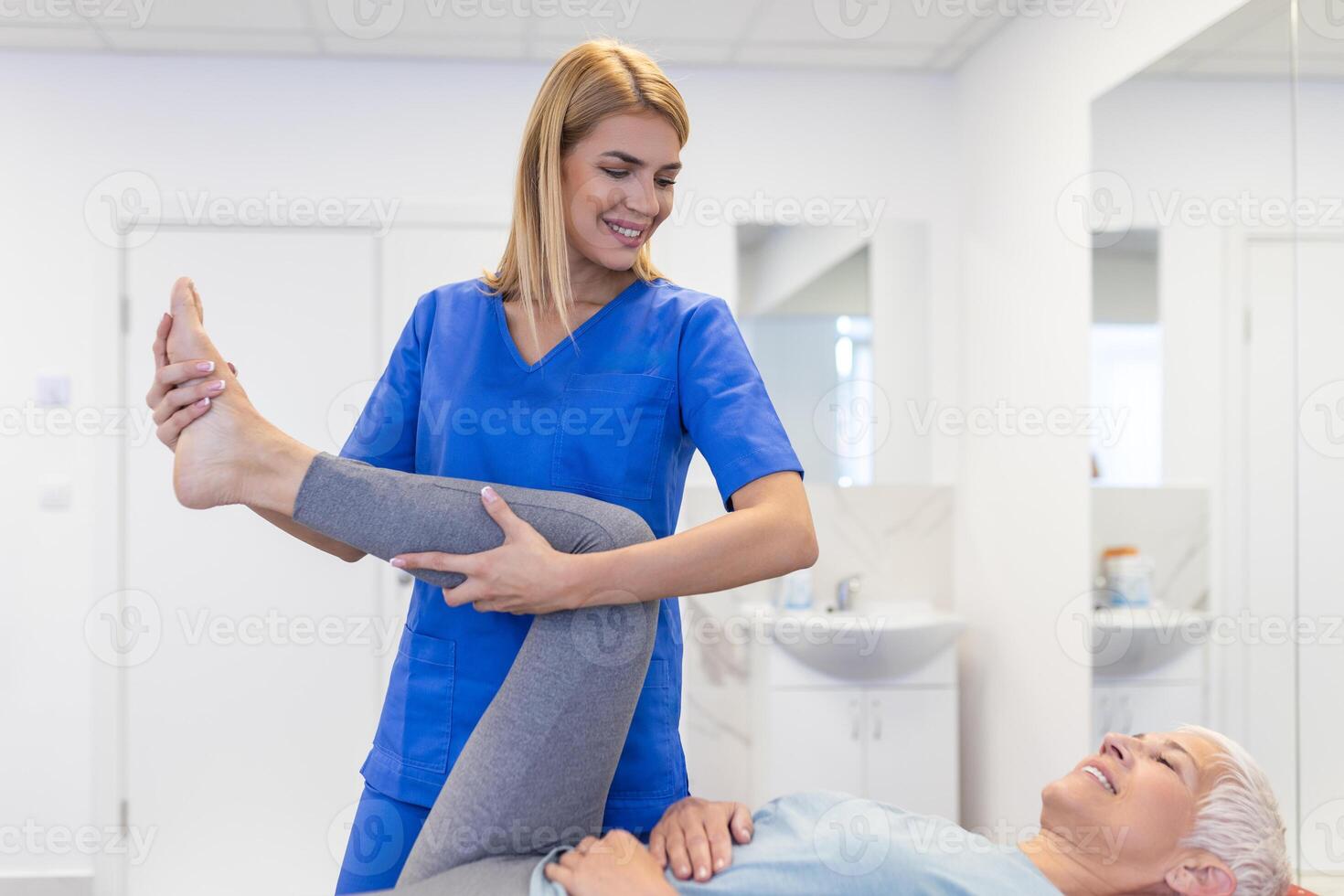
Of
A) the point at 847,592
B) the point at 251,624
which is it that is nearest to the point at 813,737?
the point at 847,592

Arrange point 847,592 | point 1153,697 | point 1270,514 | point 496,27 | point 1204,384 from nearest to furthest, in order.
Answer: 1. point 1270,514
2. point 1204,384
3. point 1153,697
4. point 496,27
5. point 847,592

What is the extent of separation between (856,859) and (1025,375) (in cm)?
206

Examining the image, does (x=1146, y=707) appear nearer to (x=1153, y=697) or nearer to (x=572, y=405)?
(x=1153, y=697)

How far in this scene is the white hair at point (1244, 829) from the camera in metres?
1.28

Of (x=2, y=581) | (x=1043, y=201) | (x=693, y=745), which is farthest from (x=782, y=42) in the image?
(x=2, y=581)

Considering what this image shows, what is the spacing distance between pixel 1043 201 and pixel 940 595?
4.16ft

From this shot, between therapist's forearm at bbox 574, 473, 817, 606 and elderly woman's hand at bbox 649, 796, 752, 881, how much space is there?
0.29 meters

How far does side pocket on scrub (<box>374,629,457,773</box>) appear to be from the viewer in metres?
1.17

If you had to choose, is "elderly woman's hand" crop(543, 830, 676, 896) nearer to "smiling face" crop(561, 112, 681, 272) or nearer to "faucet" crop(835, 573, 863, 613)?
"smiling face" crop(561, 112, 681, 272)

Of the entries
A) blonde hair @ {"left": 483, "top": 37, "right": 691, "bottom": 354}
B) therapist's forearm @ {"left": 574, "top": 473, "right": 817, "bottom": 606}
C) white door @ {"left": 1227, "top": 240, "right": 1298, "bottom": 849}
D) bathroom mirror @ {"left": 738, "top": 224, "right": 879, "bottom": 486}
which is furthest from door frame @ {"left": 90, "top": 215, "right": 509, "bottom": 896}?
white door @ {"left": 1227, "top": 240, "right": 1298, "bottom": 849}

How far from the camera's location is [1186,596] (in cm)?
225

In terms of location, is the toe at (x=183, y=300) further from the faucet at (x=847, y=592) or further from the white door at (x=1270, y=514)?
the faucet at (x=847, y=592)

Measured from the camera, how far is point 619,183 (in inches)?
46.0

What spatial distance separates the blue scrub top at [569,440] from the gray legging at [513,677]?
0.25 feet
